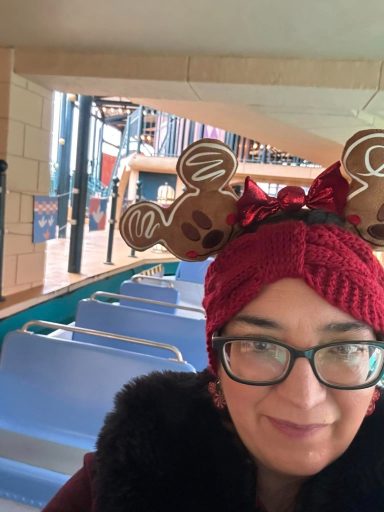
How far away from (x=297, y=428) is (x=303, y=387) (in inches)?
2.3

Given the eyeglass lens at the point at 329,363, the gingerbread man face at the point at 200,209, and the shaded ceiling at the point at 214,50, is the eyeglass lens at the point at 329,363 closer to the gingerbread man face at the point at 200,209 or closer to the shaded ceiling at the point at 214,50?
the gingerbread man face at the point at 200,209

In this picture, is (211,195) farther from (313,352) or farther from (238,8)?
Answer: (238,8)

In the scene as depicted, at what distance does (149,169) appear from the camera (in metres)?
8.97

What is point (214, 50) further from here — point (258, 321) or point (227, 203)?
point (258, 321)

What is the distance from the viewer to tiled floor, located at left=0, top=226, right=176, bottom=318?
107 inches

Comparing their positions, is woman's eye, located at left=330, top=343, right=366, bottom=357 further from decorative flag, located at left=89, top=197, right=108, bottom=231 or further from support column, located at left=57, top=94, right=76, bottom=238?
support column, located at left=57, top=94, right=76, bottom=238

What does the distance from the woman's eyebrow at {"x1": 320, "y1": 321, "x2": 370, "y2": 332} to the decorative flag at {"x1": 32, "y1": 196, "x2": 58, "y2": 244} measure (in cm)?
259

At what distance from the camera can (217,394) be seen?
735mm

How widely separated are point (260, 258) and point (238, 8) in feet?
5.18

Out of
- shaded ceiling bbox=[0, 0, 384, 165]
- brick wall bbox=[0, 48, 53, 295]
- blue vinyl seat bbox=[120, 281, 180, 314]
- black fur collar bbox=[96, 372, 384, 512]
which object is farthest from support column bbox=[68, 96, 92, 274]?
black fur collar bbox=[96, 372, 384, 512]

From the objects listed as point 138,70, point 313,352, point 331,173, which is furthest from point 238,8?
point 313,352

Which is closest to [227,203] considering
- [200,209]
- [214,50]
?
[200,209]

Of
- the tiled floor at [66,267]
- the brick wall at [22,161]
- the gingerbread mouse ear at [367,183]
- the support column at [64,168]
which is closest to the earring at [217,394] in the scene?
the gingerbread mouse ear at [367,183]

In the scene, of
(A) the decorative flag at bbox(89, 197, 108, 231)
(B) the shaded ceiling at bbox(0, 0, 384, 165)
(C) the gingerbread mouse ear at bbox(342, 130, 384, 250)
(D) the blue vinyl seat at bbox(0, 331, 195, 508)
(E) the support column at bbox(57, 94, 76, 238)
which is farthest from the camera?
(E) the support column at bbox(57, 94, 76, 238)
